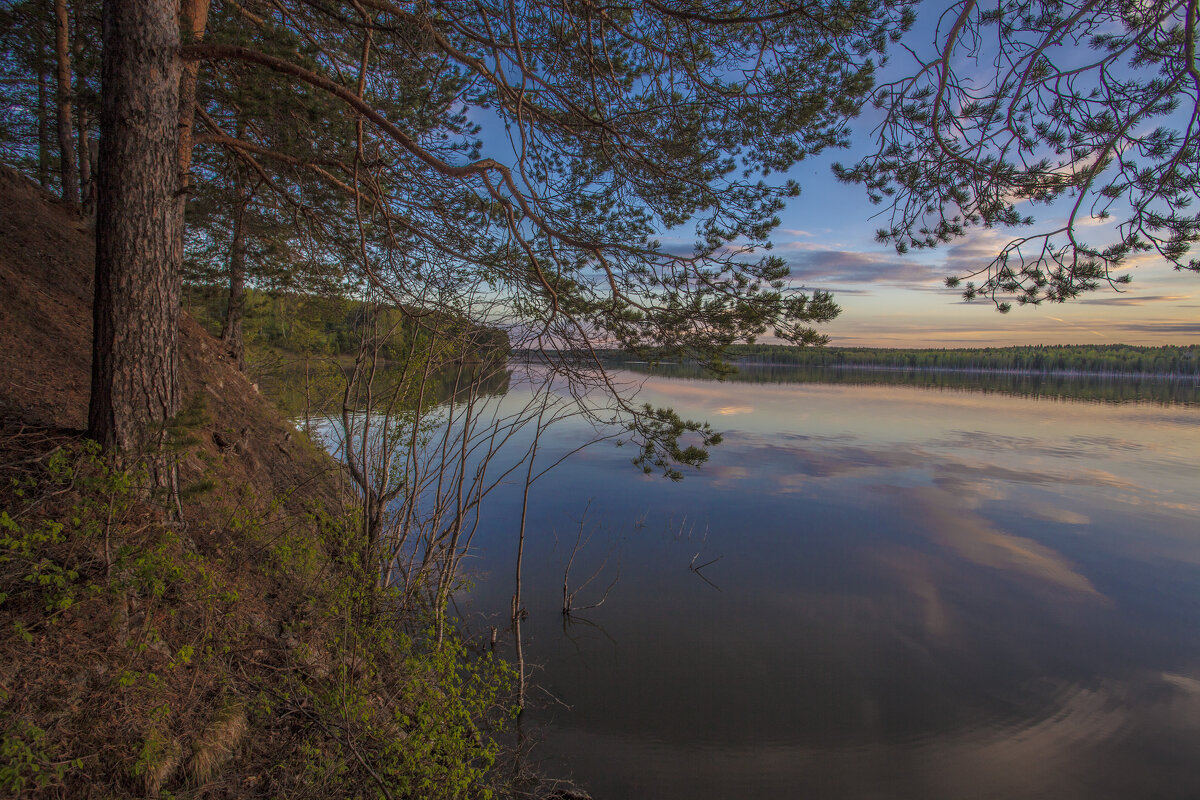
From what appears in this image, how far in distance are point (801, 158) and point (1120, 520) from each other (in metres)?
13.0

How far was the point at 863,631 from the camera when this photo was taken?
24.8 feet

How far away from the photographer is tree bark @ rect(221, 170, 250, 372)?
5.55m

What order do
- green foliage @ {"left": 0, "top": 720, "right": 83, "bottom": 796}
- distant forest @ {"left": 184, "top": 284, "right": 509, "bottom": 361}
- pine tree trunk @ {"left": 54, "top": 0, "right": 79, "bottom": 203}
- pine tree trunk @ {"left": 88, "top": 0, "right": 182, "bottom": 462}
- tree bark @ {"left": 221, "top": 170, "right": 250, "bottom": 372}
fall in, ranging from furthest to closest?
pine tree trunk @ {"left": 54, "top": 0, "right": 79, "bottom": 203} < tree bark @ {"left": 221, "top": 170, "right": 250, "bottom": 372} < distant forest @ {"left": 184, "top": 284, "right": 509, "bottom": 361} < pine tree trunk @ {"left": 88, "top": 0, "right": 182, "bottom": 462} < green foliage @ {"left": 0, "top": 720, "right": 83, "bottom": 796}

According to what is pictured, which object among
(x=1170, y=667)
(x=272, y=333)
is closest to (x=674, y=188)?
(x=1170, y=667)

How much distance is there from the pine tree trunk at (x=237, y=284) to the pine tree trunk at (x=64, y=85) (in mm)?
2349

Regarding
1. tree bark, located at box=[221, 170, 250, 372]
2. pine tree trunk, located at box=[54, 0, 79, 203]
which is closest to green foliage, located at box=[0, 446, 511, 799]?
tree bark, located at box=[221, 170, 250, 372]

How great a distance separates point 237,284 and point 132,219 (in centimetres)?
577

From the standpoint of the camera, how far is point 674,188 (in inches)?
199

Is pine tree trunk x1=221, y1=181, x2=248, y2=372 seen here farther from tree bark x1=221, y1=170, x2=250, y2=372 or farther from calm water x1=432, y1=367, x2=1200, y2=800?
calm water x1=432, y1=367, x2=1200, y2=800

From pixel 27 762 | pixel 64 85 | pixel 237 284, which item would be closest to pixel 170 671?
pixel 27 762

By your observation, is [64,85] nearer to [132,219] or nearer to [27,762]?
[132,219]

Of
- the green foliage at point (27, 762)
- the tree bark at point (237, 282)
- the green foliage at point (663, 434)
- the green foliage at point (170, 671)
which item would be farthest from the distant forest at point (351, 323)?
the green foliage at point (27, 762)

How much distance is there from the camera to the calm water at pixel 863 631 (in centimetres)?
527

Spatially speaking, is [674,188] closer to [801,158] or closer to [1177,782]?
[801,158]
